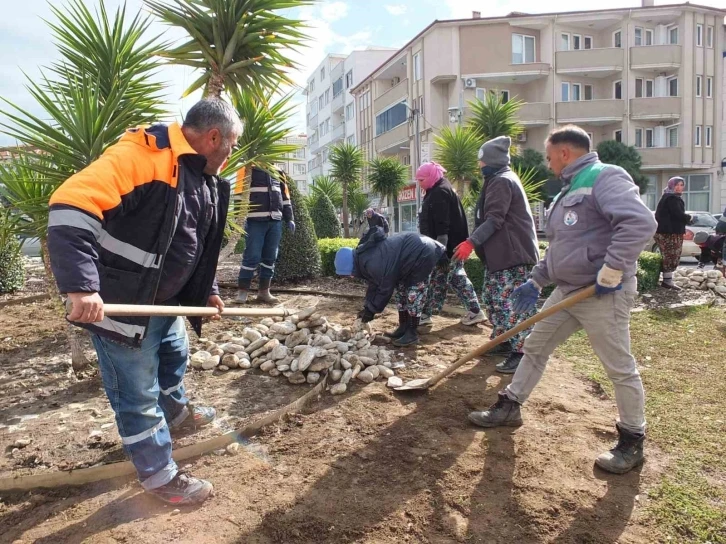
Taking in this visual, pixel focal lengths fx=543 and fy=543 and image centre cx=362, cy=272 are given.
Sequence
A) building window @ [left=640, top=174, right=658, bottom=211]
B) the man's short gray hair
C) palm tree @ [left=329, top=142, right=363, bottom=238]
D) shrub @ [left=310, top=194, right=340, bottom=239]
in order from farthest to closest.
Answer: building window @ [left=640, top=174, right=658, bottom=211]
palm tree @ [left=329, top=142, right=363, bottom=238]
shrub @ [left=310, top=194, right=340, bottom=239]
the man's short gray hair

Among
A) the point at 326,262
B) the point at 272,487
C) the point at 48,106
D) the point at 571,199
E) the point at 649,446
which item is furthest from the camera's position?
the point at 326,262

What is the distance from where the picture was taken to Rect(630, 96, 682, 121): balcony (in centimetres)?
2992

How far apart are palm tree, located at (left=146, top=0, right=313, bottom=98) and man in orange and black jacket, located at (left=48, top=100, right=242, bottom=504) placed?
306 cm

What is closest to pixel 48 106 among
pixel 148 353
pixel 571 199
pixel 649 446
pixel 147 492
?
pixel 148 353

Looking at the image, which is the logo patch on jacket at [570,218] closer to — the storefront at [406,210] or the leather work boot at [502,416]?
the leather work boot at [502,416]

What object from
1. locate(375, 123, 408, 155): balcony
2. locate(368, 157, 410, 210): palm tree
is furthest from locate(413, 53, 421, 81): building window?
locate(368, 157, 410, 210): palm tree

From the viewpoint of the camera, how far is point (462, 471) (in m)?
2.69

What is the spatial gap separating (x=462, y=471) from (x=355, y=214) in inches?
1018

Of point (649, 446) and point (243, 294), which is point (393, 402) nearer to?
point (649, 446)

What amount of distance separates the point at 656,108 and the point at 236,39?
31.1 metres

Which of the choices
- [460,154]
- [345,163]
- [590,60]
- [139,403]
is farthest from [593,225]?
[590,60]

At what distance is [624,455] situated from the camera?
2701 mm

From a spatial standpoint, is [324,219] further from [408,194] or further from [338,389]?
[408,194]

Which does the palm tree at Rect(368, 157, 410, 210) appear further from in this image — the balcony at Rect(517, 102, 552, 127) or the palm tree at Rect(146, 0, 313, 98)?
the palm tree at Rect(146, 0, 313, 98)
